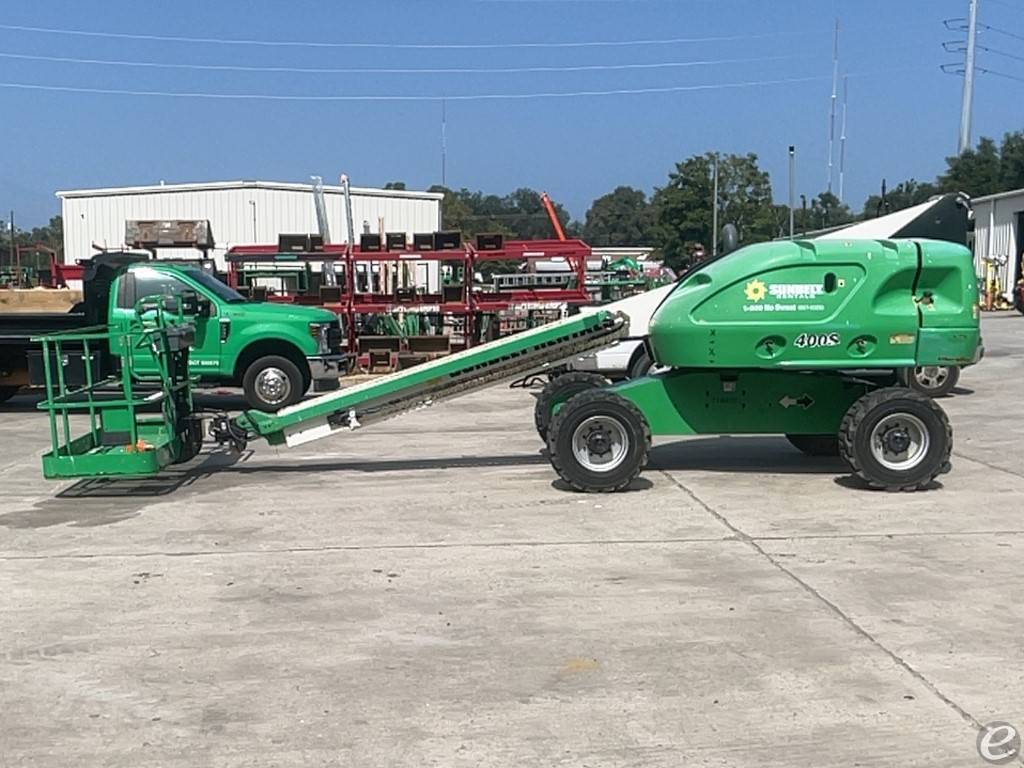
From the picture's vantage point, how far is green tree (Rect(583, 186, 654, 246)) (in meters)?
104

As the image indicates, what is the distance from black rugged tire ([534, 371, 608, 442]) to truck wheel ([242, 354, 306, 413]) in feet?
18.5

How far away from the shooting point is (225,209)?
125 ft

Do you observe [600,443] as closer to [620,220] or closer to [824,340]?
[824,340]

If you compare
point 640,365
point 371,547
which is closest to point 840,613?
point 371,547

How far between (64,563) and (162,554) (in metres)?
0.61

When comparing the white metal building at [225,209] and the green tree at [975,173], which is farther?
the green tree at [975,173]

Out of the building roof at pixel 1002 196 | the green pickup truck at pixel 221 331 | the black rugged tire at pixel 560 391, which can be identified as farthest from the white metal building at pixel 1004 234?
the black rugged tire at pixel 560 391

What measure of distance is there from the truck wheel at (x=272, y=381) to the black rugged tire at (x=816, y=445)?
7.57 meters

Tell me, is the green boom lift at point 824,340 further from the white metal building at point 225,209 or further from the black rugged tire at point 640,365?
the white metal building at point 225,209

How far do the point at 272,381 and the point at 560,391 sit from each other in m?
6.00

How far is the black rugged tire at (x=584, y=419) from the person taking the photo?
8969 mm

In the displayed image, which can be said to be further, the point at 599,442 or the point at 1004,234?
the point at 1004,234

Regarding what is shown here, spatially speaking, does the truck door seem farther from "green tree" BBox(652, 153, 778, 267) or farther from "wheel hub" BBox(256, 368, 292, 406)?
"green tree" BBox(652, 153, 778, 267)

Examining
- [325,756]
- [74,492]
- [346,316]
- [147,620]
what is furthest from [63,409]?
[346,316]
